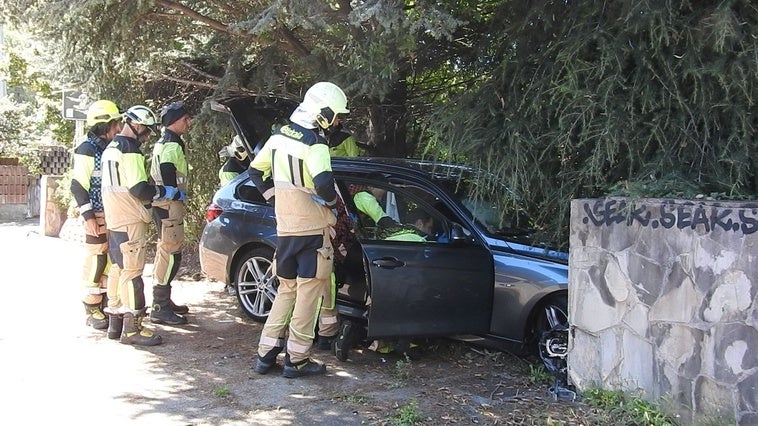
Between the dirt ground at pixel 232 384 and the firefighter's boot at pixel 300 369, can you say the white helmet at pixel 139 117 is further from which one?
the firefighter's boot at pixel 300 369

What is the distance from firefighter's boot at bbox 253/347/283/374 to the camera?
16.6 ft

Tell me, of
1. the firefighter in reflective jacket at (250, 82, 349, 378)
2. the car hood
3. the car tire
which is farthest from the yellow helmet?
the firefighter in reflective jacket at (250, 82, 349, 378)

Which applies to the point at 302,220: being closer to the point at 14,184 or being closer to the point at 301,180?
the point at 301,180

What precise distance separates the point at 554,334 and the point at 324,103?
2.38m

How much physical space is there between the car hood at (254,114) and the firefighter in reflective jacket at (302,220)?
1.92m

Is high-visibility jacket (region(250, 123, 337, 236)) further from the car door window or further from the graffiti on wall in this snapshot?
the graffiti on wall

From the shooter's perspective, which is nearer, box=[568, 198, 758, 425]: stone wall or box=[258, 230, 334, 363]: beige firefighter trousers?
box=[568, 198, 758, 425]: stone wall

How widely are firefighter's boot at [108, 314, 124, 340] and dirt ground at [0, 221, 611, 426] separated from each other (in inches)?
3.5

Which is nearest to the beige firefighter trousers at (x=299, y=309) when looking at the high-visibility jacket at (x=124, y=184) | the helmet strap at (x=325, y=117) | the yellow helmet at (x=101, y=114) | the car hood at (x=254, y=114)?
the helmet strap at (x=325, y=117)

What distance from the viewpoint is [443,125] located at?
5.23 m

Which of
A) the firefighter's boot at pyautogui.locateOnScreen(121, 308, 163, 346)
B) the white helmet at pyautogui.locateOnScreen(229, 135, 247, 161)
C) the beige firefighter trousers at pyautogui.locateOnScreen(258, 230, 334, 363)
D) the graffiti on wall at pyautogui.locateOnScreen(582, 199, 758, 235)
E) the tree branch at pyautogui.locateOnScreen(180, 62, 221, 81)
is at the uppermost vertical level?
the tree branch at pyautogui.locateOnScreen(180, 62, 221, 81)

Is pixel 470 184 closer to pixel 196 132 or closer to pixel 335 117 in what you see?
pixel 335 117

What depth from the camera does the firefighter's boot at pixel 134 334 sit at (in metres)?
5.77

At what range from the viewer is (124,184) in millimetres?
5688
